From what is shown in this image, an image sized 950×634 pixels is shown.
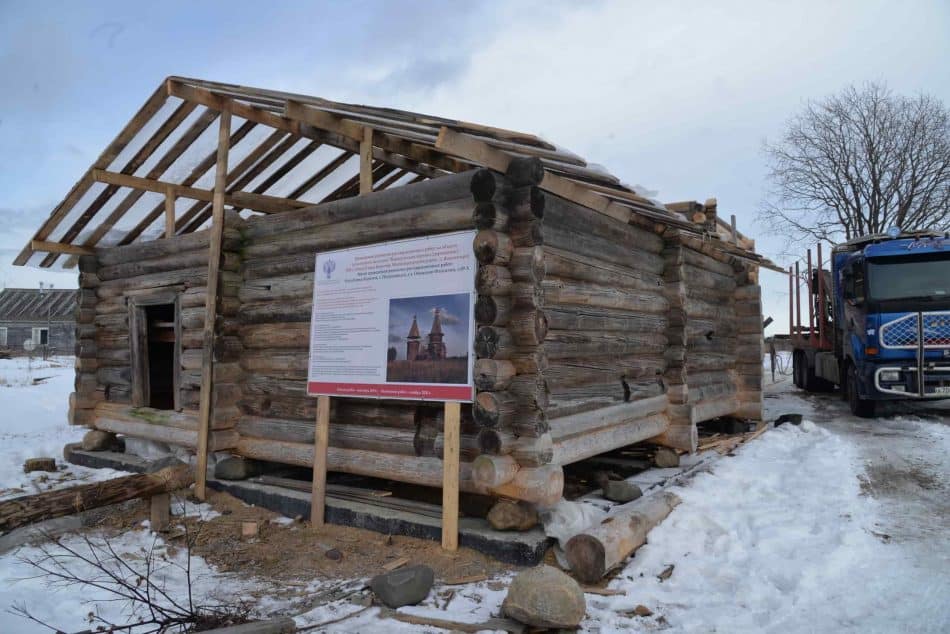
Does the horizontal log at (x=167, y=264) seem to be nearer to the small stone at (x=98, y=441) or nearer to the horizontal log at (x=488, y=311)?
the small stone at (x=98, y=441)

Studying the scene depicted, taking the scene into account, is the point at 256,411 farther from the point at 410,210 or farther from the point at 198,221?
the point at 198,221

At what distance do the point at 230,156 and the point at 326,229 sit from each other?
2188mm

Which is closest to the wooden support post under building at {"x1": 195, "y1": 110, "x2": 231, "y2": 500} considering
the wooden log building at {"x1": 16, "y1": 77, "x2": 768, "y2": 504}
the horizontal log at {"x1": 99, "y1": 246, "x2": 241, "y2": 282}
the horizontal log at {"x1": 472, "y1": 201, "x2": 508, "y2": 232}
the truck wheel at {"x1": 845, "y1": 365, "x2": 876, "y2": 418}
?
the wooden log building at {"x1": 16, "y1": 77, "x2": 768, "y2": 504}

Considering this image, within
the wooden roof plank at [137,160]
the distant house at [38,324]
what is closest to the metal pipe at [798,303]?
the wooden roof plank at [137,160]

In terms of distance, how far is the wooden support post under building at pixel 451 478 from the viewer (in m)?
5.13

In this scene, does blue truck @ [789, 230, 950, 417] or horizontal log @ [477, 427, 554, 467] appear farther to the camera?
blue truck @ [789, 230, 950, 417]

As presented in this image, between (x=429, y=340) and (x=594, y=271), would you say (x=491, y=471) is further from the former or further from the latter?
(x=594, y=271)

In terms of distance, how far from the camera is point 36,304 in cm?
4416

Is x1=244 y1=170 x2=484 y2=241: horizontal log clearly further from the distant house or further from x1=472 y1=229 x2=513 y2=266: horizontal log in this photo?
the distant house

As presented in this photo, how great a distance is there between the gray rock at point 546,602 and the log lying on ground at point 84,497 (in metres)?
3.77

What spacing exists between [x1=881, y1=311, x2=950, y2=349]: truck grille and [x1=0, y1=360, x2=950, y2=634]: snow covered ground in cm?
372

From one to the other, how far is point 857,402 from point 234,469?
11.8 m

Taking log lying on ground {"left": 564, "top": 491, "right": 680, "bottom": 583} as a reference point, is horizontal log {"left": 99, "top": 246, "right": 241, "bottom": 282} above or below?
above

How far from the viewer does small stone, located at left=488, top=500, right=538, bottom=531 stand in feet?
16.8
